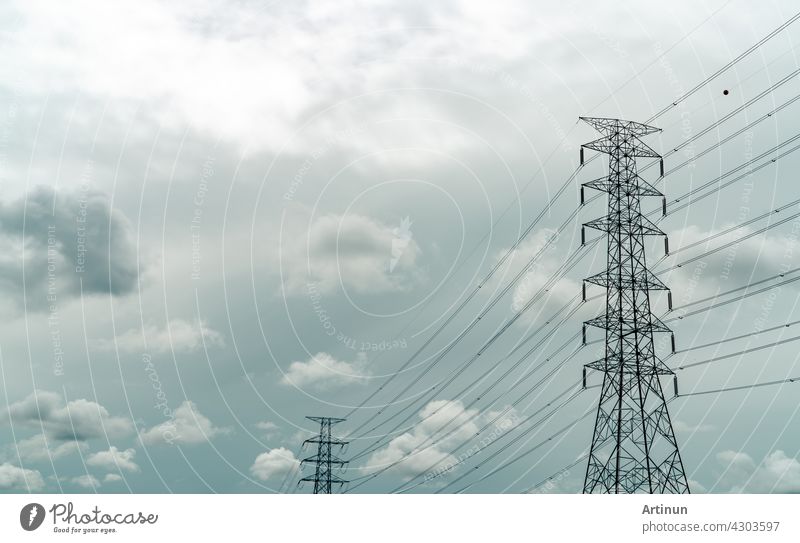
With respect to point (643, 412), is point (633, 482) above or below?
below

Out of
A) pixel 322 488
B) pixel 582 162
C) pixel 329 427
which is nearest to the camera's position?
pixel 582 162

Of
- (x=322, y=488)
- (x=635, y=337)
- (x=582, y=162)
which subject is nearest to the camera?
(x=635, y=337)

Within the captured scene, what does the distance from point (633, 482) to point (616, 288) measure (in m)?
10.9

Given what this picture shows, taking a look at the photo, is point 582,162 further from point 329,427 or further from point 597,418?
point 329,427
